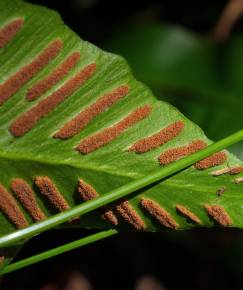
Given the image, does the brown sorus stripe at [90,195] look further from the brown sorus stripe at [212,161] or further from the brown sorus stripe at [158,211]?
the brown sorus stripe at [212,161]

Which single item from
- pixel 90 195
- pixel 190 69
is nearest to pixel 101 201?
pixel 90 195

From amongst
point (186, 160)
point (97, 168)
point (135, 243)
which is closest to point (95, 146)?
point (97, 168)

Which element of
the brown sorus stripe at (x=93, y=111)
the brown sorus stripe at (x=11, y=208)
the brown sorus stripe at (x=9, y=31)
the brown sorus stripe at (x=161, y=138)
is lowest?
the brown sorus stripe at (x=11, y=208)

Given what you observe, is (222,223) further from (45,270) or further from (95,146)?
(45,270)

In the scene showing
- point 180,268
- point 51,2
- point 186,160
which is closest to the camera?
point 186,160

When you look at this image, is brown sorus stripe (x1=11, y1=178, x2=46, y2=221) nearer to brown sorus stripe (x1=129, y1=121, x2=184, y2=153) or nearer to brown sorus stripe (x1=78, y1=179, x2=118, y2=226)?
brown sorus stripe (x1=78, y1=179, x2=118, y2=226)

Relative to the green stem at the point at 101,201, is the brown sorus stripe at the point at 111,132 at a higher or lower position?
higher

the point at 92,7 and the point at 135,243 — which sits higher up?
the point at 92,7

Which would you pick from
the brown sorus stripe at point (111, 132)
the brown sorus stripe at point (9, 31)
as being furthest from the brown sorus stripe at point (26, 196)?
the brown sorus stripe at point (9, 31)
